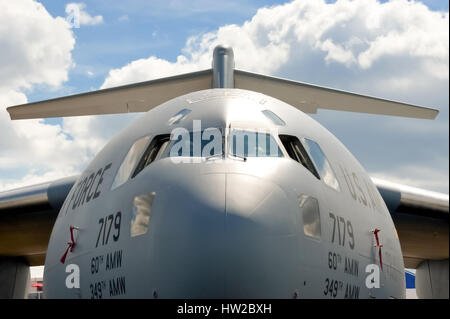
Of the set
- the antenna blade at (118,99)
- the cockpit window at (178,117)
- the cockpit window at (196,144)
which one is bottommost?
the cockpit window at (196,144)

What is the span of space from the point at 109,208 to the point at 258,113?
157 centimetres

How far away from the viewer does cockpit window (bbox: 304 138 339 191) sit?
529 centimetres

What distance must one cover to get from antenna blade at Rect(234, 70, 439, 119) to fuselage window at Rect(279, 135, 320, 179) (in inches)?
204

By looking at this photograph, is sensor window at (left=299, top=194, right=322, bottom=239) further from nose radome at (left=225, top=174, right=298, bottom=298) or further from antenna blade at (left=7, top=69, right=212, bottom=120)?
antenna blade at (left=7, top=69, right=212, bottom=120)

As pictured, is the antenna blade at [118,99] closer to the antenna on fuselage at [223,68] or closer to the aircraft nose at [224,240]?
the antenna on fuselage at [223,68]

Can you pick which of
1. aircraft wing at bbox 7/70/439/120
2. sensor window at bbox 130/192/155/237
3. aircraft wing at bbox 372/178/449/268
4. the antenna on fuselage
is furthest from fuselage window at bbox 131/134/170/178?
aircraft wing at bbox 372/178/449/268

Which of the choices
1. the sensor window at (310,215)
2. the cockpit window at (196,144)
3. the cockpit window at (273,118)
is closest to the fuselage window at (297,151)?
the cockpit window at (273,118)

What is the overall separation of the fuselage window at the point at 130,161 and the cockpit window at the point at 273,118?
43.0 inches

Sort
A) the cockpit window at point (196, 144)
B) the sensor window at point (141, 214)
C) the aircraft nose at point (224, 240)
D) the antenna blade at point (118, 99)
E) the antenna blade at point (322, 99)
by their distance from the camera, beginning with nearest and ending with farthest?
1. the aircraft nose at point (224, 240)
2. the sensor window at point (141, 214)
3. the cockpit window at point (196, 144)
4. the antenna blade at point (118, 99)
5. the antenna blade at point (322, 99)

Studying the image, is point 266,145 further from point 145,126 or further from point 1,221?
point 1,221

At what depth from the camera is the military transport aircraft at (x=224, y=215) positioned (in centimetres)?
402

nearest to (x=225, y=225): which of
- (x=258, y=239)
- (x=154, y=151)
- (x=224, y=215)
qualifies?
(x=224, y=215)

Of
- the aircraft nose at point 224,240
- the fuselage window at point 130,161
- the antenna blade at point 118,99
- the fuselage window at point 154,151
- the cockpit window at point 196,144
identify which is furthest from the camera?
the antenna blade at point 118,99

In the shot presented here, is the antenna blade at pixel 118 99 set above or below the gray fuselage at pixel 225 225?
above
